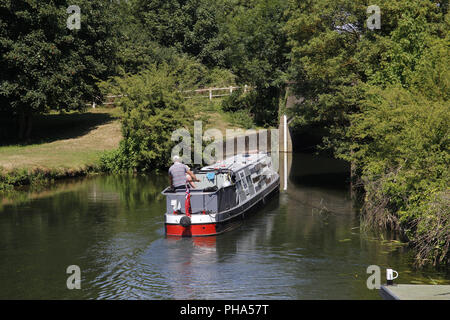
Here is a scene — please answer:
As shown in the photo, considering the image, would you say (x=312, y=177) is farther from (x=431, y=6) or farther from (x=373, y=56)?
(x=431, y=6)

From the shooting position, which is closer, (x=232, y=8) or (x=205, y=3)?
(x=205, y=3)

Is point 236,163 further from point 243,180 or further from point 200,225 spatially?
point 200,225

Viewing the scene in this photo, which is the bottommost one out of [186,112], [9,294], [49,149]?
[9,294]

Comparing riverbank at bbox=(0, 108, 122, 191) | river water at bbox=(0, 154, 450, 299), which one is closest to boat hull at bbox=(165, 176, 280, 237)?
river water at bbox=(0, 154, 450, 299)

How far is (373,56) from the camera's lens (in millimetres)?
30609

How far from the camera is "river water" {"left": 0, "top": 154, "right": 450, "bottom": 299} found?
16.8 meters

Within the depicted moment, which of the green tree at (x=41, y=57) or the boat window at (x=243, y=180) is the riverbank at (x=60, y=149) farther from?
the boat window at (x=243, y=180)

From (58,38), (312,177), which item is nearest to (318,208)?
(312,177)

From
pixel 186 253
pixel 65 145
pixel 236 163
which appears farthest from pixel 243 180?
pixel 65 145

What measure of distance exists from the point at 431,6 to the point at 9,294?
963 inches

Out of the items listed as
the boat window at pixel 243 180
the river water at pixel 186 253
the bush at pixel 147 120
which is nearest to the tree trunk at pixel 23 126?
the bush at pixel 147 120

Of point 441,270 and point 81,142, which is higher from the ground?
point 81,142

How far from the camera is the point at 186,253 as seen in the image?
2047 cm

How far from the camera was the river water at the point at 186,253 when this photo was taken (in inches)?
663
